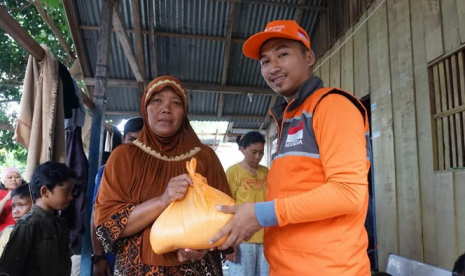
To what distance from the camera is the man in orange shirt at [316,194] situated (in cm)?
117

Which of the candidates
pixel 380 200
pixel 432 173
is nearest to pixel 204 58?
pixel 380 200

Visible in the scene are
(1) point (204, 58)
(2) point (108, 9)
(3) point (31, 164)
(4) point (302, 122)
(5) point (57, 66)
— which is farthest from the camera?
(1) point (204, 58)

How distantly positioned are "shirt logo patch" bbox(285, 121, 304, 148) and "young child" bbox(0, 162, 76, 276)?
179 cm

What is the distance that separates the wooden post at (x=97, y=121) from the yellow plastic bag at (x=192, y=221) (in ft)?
7.30

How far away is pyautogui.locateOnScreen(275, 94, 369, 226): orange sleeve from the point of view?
1.16 metres

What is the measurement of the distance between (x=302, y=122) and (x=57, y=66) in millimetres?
2048

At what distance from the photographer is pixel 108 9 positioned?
382cm

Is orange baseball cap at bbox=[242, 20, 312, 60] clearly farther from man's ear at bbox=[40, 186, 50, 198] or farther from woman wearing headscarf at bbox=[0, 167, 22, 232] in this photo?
woman wearing headscarf at bbox=[0, 167, 22, 232]

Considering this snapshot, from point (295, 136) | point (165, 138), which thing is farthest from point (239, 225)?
point (165, 138)

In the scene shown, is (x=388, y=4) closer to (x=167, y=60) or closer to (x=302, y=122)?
(x=302, y=122)

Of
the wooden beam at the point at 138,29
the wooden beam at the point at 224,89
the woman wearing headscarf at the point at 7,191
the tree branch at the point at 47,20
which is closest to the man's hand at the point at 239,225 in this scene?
the woman wearing headscarf at the point at 7,191

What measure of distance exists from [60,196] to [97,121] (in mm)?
1076

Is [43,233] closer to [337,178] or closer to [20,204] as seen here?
Result: [20,204]

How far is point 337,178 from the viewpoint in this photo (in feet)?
3.83
